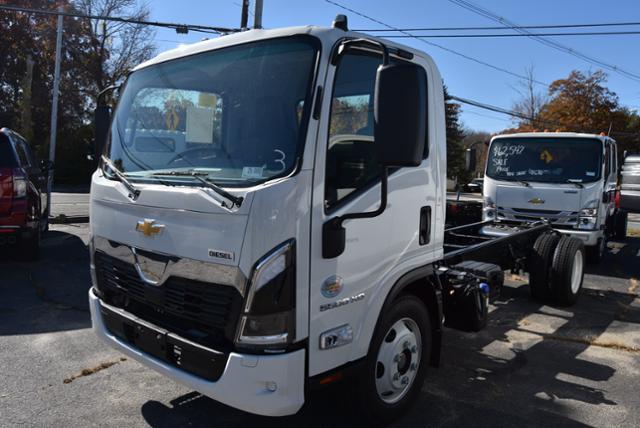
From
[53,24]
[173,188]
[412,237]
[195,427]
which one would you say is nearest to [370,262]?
[412,237]

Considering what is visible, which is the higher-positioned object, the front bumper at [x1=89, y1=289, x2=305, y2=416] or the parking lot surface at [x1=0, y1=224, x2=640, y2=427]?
the front bumper at [x1=89, y1=289, x2=305, y2=416]

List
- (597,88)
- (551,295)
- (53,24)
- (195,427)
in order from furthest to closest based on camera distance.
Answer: (597,88), (53,24), (551,295), (195,427)

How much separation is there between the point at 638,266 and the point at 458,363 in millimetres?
7341

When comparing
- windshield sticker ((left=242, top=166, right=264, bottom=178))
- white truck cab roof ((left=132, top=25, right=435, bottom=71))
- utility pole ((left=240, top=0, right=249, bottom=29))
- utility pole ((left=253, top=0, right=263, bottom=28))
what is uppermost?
utility pole ((left=240, top=0, right=249, bottom=29))

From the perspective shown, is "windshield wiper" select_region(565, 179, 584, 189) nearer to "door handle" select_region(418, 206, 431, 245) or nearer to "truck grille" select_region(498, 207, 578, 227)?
"truck grille" select_region(498, 207, 578, 227)

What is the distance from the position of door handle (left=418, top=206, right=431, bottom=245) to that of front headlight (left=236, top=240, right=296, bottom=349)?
4.05ft

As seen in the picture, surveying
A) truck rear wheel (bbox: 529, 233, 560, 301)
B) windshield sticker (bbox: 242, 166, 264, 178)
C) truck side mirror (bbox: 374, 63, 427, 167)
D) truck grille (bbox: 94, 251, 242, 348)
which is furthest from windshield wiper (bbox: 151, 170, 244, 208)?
truck rear wheel (bbox: 529, 233, 560, 301)

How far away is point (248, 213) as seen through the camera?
8.39ft

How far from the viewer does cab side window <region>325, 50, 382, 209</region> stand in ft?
9.23

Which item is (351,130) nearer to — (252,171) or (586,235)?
(252,171)

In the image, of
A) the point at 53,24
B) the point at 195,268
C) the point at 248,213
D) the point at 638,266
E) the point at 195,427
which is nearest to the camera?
the point at 248,213

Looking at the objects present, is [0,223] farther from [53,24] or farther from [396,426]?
[53,24]

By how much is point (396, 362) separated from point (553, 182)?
6.56m

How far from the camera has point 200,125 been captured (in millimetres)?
3174
